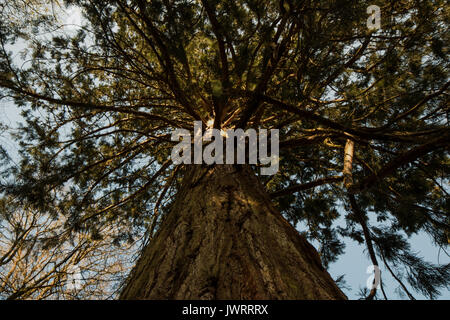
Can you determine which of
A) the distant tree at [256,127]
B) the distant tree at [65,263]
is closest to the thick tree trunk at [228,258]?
the distant tree at [256,127]

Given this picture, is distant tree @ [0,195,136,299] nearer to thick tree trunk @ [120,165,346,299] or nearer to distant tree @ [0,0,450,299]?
distant tree @ [0,0,450,299]

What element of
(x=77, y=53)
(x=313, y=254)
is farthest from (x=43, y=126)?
(x=313, y=254)

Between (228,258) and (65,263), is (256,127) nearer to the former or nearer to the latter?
(228,258)

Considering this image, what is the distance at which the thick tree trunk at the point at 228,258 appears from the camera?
0.80 metres

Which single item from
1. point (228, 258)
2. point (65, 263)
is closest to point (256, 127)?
point (228, 258)

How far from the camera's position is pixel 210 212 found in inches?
48.9

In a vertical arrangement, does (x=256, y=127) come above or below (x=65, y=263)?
above

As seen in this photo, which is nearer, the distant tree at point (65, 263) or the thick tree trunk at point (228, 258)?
the thick tree trunk at point (228, 258)

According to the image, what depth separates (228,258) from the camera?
925mm

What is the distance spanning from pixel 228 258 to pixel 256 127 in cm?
188

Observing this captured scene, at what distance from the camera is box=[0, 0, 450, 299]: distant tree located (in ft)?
3.31

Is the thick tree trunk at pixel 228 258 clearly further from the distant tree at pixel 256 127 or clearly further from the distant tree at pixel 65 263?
the distant tree at pixel 65 263

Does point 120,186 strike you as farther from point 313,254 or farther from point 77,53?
point 313,254

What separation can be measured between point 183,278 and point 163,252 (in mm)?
218
